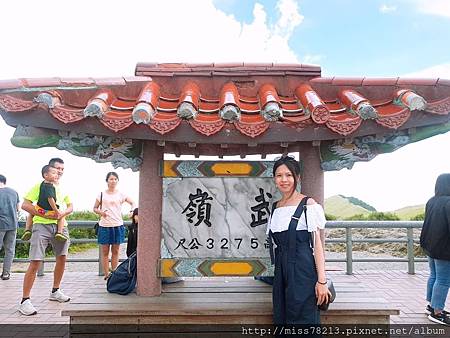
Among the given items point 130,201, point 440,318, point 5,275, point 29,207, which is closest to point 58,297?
point 29,207

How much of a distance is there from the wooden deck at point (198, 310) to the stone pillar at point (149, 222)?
0.50 ft

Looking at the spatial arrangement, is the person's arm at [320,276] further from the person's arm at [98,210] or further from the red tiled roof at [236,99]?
the person's arm at [98,210]

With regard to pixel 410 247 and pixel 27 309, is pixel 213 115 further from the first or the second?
pixel 410 247

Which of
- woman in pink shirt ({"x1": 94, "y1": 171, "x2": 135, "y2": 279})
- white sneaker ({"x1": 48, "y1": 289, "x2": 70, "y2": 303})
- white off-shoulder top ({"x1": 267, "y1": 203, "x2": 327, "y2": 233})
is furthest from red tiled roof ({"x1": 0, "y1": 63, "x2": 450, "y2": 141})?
white sneaker ({"x1": 48, "y1": 289, "x2": 70, "y2": 303})

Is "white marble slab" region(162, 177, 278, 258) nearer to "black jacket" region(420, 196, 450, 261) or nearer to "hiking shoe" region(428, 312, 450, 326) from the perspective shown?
"black jacket" region(420, 196, 450, 261)

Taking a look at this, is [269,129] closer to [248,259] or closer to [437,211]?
[248,259]

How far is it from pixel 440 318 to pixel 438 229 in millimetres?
1159

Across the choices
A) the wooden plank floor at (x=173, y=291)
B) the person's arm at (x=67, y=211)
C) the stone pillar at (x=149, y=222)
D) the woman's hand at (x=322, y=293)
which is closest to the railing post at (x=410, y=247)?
the wooden plank floor at (x=173, y=291)

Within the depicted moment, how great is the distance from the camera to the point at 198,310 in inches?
128

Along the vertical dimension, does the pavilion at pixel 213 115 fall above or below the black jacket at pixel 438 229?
above

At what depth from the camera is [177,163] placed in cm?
361

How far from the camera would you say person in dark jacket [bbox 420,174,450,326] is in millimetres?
4504

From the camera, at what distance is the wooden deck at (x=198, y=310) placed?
3.22 meters

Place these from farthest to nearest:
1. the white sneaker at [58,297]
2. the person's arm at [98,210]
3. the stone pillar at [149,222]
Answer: the person's arm at [98,210]
the white sneaker at [58,297]
the stone pillar at [149,222]
